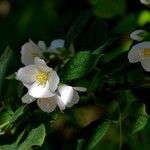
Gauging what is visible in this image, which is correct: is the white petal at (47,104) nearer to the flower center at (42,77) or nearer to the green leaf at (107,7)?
the flower center at (42,77)

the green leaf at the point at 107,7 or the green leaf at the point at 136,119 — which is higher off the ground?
the green leaf at the point at 136,119

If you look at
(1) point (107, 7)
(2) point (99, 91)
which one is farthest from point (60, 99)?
(1) point (107, 7)

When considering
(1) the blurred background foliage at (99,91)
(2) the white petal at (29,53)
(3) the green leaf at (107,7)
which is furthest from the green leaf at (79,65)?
(3) the green leaf at (107,7)

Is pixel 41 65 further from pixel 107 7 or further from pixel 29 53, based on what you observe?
pixel 107 7

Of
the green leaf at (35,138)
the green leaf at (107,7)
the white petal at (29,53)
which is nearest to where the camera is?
the green leaf at (35,138)

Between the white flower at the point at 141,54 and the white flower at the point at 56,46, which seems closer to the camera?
the white flower at the point at 141,54

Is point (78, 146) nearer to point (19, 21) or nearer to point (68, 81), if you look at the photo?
point (68, 81)

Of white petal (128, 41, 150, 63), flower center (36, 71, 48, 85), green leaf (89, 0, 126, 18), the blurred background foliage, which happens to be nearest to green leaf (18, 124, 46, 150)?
the blurred background foliage

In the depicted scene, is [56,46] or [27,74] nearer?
[27,74]
